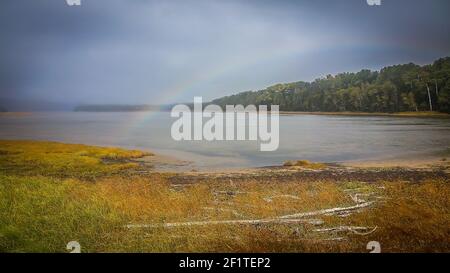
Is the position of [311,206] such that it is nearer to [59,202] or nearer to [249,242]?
[249,242]

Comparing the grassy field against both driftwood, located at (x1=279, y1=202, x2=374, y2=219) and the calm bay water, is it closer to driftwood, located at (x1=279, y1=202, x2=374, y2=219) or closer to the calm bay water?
driftwood, located at (x1=279, y1=202, x2=374, y2=219)

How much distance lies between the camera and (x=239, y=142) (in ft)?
15.3

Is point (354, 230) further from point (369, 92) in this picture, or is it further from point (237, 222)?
point (369, 92)

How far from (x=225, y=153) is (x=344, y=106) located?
70.7 inches

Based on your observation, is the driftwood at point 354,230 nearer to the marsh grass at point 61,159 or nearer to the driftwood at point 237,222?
the driftwood at point 237,222

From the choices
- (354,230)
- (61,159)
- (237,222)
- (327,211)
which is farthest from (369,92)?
(61,159)

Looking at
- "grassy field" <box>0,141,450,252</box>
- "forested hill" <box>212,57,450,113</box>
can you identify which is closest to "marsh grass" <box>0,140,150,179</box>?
"grassy field" <box>0,141,450,252</box>

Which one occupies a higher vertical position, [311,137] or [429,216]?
[311,137]

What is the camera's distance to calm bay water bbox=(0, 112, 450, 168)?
4.62 m

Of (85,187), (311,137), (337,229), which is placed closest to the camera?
(337,229)

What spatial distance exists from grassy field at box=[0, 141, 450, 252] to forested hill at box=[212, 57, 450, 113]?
1.04m

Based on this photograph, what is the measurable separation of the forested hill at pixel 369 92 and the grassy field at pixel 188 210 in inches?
40.8
